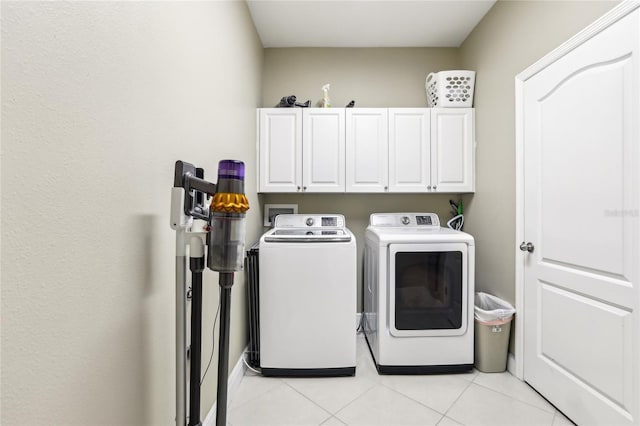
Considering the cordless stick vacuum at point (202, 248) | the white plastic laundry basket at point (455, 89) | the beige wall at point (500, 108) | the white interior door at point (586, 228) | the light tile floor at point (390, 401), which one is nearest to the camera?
the cordless stick vacuum at point (202, 248)

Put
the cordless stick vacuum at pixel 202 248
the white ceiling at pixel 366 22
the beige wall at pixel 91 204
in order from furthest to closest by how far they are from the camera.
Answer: the white ceiling at pixel 366 22
the cordless stick vacuum at pixel 202 248
the beige wall at pixel 91 204

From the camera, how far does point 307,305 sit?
6.31 feet

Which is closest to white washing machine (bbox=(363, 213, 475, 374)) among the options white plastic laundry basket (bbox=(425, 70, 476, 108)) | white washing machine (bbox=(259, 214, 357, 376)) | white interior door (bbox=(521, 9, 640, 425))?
white washing machine (bbox=(259, 214, 357, 376))

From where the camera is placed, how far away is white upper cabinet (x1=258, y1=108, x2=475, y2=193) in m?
2.52

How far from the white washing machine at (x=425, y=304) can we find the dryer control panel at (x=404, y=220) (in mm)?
580

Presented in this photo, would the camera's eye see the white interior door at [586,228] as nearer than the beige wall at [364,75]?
Yes

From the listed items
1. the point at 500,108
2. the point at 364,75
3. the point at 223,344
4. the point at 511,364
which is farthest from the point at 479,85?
the point at 223,344

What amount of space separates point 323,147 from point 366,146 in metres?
0.38

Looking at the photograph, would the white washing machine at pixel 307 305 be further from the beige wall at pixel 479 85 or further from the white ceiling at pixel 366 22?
the white ceiling at pixel 366 22

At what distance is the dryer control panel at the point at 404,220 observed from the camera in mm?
2629

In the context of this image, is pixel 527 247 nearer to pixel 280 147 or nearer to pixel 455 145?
pixel 455 145

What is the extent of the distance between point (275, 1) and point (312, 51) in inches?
27.0

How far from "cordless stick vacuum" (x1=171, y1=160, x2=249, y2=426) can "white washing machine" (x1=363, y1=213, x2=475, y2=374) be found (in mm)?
1344

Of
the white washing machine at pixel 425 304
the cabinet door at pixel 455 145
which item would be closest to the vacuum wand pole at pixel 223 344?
the white washing machine at pixel 425 304
